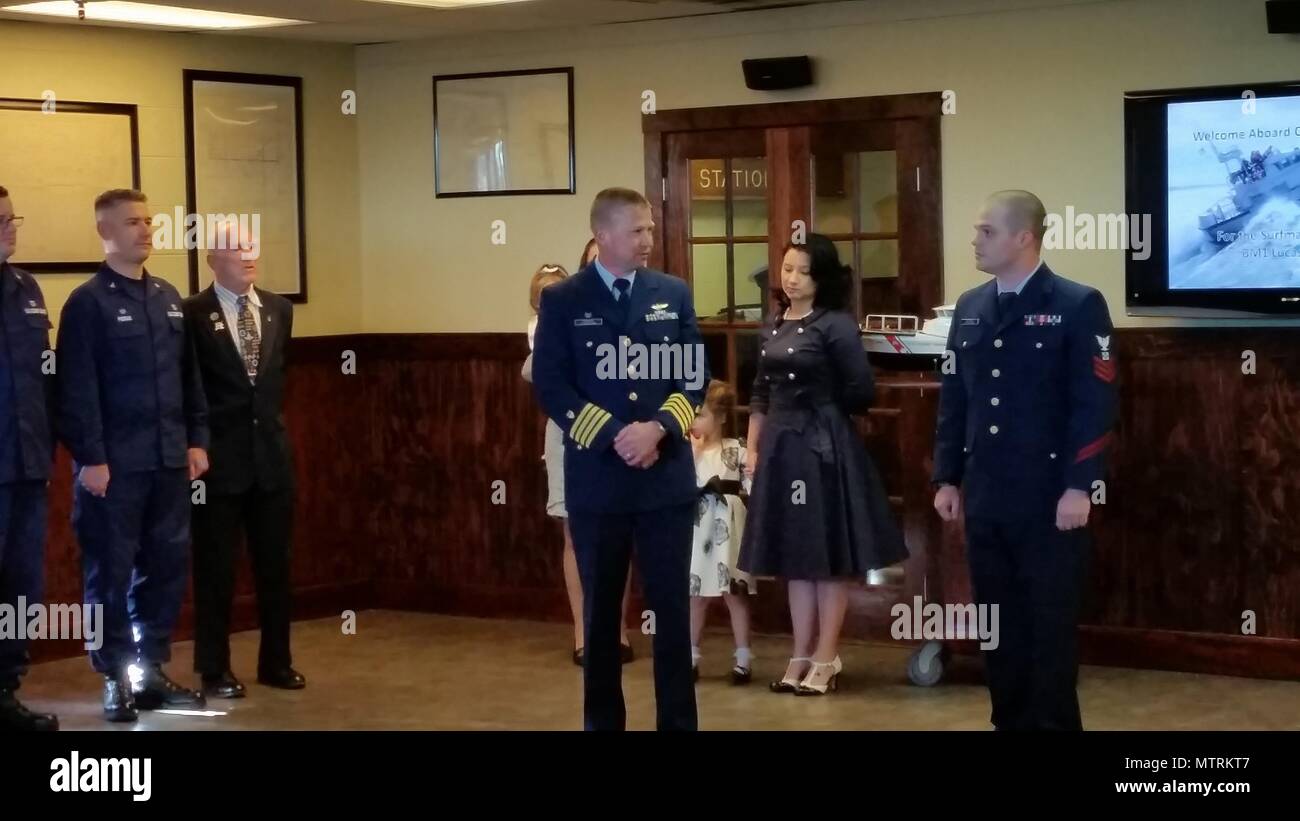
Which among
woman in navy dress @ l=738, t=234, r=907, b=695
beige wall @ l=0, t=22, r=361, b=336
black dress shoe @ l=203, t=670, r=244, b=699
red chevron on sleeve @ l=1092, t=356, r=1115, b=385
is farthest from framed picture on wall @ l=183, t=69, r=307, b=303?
red chevron on sleeve @ l=1092, t=356, r=1115, b=385

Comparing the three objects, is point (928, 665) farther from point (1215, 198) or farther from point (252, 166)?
point (252, 166)

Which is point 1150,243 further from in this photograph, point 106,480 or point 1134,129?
point 106,480

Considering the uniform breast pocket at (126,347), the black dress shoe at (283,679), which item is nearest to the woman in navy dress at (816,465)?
the black dress shoe at (283,679)

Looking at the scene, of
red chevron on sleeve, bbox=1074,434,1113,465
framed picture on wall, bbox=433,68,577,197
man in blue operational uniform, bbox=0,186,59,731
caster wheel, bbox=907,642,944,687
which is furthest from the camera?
framed picture on wall, bbox=433,68,577,197

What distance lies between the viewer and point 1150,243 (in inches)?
275

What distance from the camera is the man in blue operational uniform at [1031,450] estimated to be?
16.9ft

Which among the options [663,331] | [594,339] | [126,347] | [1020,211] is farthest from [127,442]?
[1020,211]

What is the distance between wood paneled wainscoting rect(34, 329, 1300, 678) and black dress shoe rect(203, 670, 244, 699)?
1130mm

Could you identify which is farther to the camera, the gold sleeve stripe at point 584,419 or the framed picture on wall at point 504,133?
the framed picture on wall at point 504,133

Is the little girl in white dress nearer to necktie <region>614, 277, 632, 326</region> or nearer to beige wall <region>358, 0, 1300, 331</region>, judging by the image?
beige wall <region>358, 0, 1300, 331</region>

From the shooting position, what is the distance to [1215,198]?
681cm

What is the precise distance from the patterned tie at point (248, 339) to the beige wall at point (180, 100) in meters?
1.21

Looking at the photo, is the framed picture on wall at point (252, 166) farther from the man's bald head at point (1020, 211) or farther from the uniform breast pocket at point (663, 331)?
the man's bald head at point (1020, 211)

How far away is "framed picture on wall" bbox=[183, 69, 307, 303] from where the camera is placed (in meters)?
8.20
